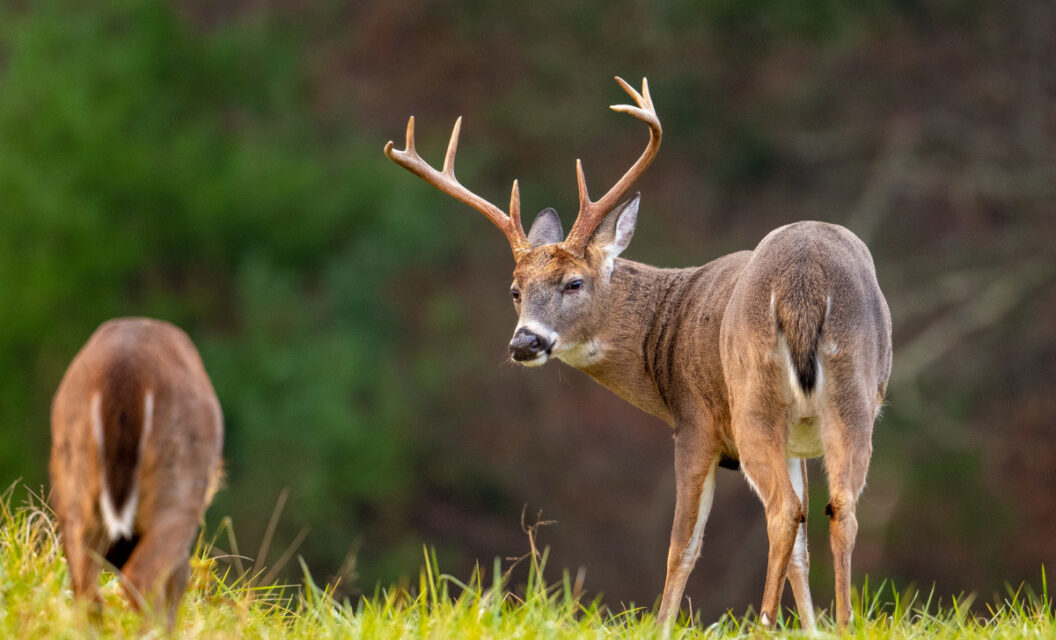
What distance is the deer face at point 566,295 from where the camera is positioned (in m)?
6.45

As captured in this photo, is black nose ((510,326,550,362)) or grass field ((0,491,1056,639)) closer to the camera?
grass field ((0,491,1056,639))

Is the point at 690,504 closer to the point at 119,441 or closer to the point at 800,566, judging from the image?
the point at 800,566

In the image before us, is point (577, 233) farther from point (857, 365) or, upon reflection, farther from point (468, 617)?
point (468, 617)

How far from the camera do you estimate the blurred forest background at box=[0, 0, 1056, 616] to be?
667 inches

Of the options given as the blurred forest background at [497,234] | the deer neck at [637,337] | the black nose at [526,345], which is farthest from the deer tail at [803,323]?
the blurred forest background at [497,234]

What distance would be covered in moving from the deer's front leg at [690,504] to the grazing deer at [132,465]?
8.15ft

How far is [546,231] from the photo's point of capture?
719cm

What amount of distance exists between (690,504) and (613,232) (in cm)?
140

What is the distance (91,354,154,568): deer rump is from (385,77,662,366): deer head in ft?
9.01

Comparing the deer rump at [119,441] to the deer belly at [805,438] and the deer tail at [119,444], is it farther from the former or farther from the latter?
the deer belly at [805,438]

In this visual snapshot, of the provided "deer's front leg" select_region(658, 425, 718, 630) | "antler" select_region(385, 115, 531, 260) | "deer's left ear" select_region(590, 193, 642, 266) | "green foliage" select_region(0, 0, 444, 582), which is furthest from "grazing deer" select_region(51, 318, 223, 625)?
"green foliage" select_region(0, 0, 444, 582)

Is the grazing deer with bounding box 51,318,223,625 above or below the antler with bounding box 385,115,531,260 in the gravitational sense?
below

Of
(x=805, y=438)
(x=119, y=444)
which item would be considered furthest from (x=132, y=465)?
(x=805, y=438)

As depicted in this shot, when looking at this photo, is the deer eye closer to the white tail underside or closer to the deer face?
the deer face
